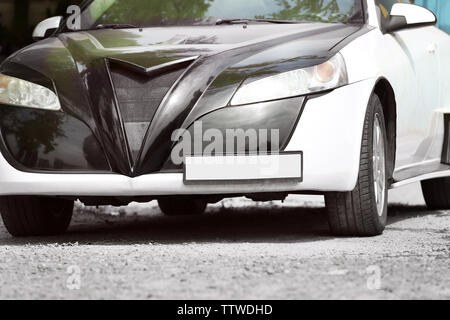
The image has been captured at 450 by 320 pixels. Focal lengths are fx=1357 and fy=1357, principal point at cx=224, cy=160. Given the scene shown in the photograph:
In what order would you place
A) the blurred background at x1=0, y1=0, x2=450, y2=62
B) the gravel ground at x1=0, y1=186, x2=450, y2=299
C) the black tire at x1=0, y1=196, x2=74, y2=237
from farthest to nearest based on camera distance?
the blurred background at x1=0, y1=0, x2=450, y2=62
the black tire at x1=0, y1=196, x2=74, y2=237
the gravel ground at x1=0, y1=186, x2=450, y2=299

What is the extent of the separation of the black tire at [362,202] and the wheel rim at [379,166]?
0.39 ft

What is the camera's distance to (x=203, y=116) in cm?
710

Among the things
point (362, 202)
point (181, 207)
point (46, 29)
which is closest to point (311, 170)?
point (362, 202)

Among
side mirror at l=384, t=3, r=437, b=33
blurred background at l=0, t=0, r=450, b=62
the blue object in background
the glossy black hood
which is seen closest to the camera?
the glossy black hood

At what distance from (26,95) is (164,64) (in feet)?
2.67

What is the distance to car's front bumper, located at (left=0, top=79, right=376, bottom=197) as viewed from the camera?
7.16m

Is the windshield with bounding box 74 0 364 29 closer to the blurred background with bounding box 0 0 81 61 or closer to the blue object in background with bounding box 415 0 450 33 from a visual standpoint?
the blue object in background with bounding box 415 0 450 33

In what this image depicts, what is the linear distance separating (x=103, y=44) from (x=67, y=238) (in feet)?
4.08

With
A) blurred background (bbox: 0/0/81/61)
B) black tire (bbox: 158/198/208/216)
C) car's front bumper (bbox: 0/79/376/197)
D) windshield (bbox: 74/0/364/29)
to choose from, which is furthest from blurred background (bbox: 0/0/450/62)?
car's front bumper (bbox: 0/79/376/197)

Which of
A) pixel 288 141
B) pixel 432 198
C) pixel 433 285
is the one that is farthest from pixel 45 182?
pixel 432 198

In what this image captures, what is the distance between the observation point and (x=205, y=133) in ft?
23.3

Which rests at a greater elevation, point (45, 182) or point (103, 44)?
point (103, 44)

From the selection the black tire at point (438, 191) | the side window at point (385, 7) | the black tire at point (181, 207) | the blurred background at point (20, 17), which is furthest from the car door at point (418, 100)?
the blurred background at point (20, 17)

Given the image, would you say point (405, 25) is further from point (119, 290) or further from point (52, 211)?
point (119, 290)
